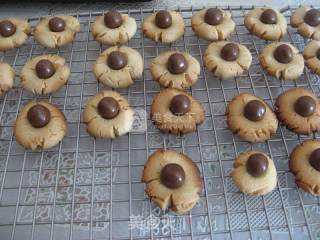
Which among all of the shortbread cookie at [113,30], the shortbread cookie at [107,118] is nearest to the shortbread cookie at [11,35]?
the shortbread cookie at [113,30]

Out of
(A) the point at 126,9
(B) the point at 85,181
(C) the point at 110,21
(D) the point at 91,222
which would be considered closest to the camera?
(D) the point at 91,222

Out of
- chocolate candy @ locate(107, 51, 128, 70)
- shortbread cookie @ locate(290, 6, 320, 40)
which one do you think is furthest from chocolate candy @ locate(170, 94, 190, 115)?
shortbread cookie @ locate(290, 6, 320, 40)

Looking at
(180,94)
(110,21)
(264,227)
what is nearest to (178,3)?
(110,21)

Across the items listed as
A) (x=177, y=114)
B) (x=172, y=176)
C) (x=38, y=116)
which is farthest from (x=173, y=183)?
(x=38, y=116)

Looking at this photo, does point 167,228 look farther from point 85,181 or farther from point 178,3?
point 178,3

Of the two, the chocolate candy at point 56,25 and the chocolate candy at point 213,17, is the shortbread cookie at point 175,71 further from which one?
the chocolate candy at point 56,25

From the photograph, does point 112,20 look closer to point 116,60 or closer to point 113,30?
point 113,30
